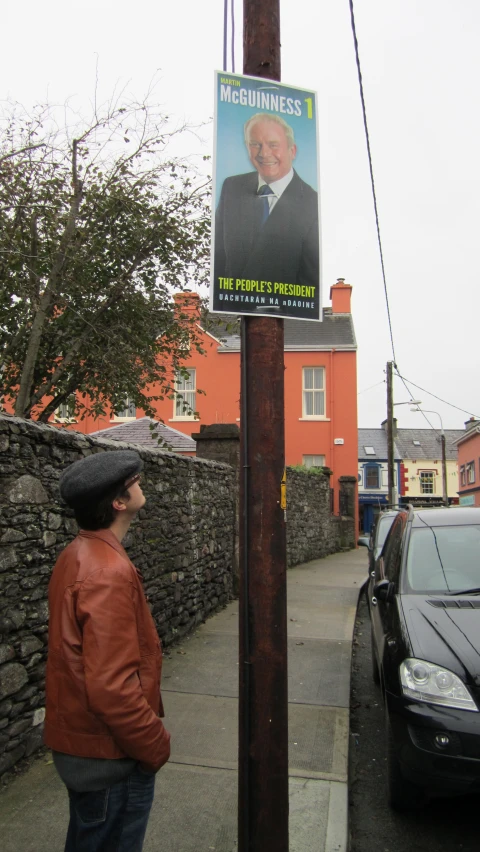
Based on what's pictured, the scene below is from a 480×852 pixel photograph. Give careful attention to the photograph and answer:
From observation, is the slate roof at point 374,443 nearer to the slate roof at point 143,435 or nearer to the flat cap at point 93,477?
the slate roof at point 143,435

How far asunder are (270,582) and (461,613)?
66.4 inches

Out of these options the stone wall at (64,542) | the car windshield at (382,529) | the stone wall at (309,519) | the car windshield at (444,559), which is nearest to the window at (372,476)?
the stone wall at (309,519)

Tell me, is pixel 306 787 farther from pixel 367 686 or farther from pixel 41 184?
pixel 41 184

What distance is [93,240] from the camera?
30.5ft

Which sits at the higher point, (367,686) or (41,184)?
(41,184)

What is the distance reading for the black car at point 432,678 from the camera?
3355mm

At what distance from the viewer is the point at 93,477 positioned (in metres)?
2.23

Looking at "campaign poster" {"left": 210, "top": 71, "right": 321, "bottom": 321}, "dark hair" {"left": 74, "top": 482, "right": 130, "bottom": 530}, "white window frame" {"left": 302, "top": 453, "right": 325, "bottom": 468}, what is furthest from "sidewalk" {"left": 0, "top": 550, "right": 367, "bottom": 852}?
"white window frame" {"left": 302, "top": 453, "right": 325, "bottom": 468}

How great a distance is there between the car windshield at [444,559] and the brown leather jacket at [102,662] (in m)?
2.85

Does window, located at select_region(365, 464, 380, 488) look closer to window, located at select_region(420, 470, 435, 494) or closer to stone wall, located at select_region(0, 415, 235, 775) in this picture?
window, located at select_region(420, 470, 435, 494)

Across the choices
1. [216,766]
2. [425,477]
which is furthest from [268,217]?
[425,477]

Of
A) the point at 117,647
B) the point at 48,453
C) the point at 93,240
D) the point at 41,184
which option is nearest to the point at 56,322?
the point at 93,240

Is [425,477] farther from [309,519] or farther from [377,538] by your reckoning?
[377,538]

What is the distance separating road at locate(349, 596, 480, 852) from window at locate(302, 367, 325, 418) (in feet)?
69.5
